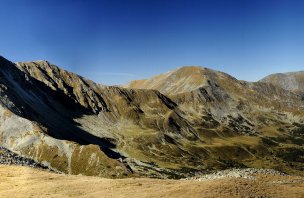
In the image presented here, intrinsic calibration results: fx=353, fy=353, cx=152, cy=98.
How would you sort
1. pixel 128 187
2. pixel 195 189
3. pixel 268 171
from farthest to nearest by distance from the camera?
pixel 268 171 → pixel 128 187 → pixel 195 189

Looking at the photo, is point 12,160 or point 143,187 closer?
point 143,187

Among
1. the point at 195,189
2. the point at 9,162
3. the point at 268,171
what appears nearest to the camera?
the point at 195,189

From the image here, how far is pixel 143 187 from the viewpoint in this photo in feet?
186

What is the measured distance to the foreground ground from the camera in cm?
4997

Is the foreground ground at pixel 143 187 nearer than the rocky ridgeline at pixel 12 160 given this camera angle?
Yes

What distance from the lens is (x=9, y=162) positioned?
272 ft

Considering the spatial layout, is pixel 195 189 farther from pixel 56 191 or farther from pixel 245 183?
pixel 56 191

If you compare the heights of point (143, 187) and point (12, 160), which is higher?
point (12, 160)

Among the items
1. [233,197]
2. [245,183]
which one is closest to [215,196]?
[233,197]

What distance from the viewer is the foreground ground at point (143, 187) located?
4997cm

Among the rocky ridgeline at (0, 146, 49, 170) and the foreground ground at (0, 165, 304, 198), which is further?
the rocky ridgeline at (0, 146, 49, 170)

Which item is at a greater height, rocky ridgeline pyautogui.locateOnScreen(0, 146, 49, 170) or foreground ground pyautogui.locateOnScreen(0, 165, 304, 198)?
rocky ridgeline pyautogui.locateOnScreen(0, 146, 49, 170)

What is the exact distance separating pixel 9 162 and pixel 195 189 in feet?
168

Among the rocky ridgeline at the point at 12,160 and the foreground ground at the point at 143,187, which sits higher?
the rocky ridgeline at the point at 12,160
